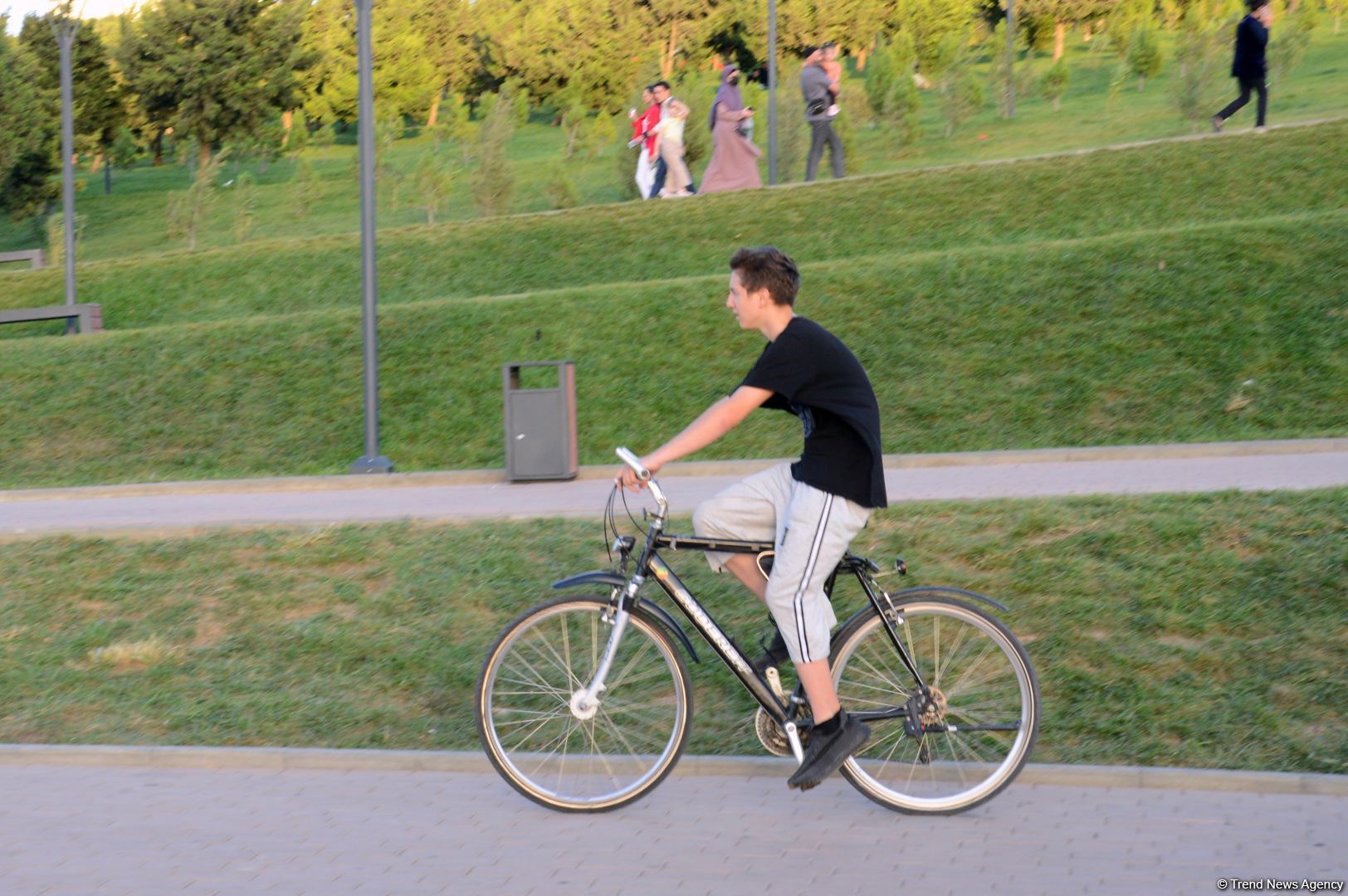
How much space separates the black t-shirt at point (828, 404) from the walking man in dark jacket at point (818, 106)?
55.1 ft

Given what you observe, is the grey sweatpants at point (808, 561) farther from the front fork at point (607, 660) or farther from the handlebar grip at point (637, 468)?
the front fork at point (607, 660)

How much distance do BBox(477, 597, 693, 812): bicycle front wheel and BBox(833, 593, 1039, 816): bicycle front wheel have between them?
0.61 m

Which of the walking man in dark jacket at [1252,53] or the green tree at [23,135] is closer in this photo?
the walking man in dark jacket at [1252,53]

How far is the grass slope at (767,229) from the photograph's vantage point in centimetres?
1825

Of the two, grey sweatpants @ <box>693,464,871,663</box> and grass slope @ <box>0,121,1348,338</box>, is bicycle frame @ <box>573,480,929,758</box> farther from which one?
grass slope @ <box>0,121,1348,338</box>

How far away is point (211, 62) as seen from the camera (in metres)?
46.0

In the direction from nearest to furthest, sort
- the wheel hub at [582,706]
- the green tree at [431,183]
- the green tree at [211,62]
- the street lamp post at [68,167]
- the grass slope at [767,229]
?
the wheel hub at [582,706], the grass slope at [767,229], the street lamp post at [68,167], the green tree at [431,183], the green tree at [211,62]

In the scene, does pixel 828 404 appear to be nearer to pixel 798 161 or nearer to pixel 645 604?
pixel 645 604

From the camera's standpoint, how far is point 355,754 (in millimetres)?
5836

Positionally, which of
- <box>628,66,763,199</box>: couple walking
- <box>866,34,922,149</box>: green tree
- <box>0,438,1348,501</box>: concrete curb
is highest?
<box>866,34,922,149</box>: green tree

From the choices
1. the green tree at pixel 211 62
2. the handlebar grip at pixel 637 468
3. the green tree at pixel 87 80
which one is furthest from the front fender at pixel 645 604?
the green tree at pixel 87 80

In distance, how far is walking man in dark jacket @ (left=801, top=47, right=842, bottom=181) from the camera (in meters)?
21.2

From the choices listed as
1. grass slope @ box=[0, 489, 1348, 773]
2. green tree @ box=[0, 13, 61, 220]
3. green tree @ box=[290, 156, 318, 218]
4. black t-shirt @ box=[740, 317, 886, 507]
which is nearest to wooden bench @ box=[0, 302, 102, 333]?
grass slope @ box=[0, 489, 1348, 773]

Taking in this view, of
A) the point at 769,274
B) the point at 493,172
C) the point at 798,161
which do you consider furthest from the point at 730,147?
the point at 769,274
